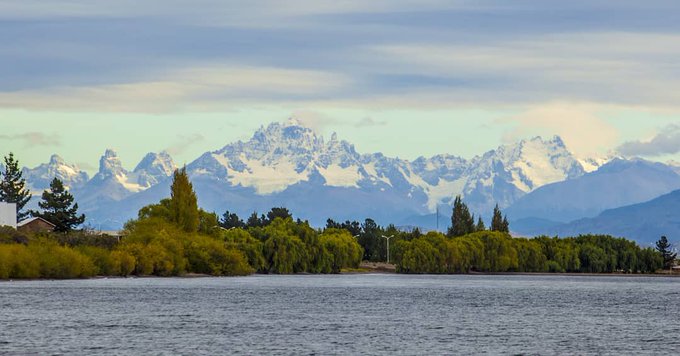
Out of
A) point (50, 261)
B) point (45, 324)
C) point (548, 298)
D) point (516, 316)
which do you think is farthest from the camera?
point (50, 261)

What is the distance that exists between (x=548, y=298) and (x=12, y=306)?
66.0m

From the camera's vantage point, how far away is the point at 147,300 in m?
138

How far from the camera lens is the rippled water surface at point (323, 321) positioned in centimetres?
8675

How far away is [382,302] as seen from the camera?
143000 mm

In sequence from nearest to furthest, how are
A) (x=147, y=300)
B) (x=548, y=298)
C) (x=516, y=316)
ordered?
(x=516, y=316)
(x=147, y=300)
(x=548, y=298)

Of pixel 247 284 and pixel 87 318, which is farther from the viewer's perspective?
pixel 247 284

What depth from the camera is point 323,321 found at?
364 ft

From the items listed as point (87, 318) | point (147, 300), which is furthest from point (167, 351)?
point (147, 300)

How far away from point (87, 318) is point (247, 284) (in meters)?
83.9

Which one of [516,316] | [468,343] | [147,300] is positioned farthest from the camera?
[147,300]

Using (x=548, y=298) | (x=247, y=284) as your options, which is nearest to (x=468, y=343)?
(x=548, y=298)

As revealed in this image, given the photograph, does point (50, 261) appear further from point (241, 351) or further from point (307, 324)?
point (241, 351)

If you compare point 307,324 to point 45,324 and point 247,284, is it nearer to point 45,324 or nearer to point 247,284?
point 45,324

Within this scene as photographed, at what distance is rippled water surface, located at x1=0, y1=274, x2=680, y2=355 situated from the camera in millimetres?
86750
